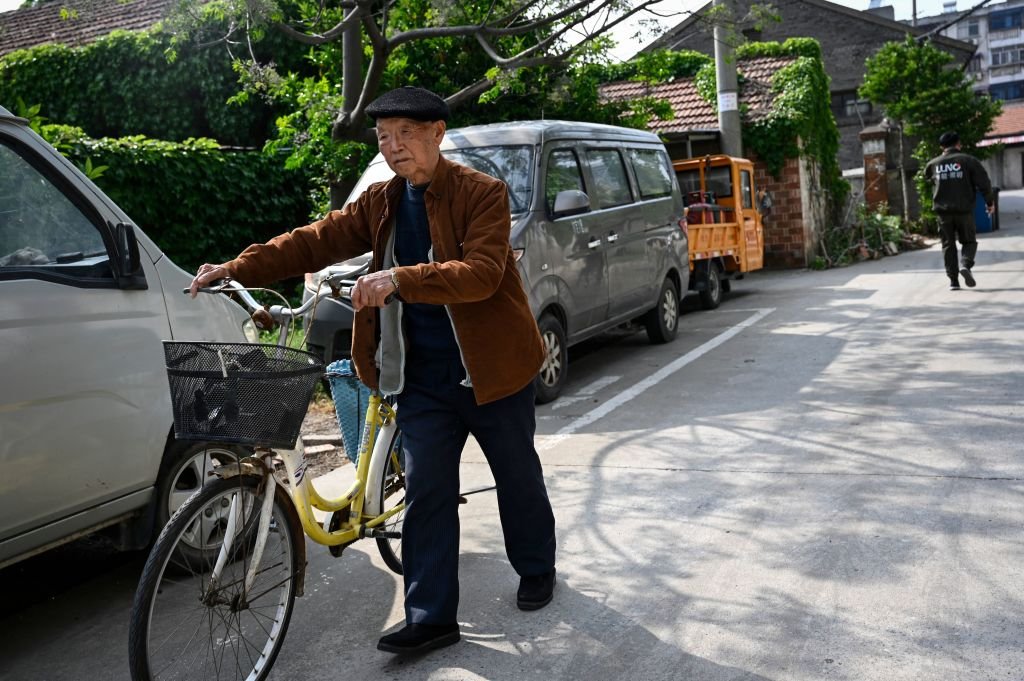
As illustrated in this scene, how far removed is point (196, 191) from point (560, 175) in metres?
6.42

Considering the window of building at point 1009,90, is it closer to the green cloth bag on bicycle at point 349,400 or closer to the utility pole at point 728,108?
the utility pole at point 728,108

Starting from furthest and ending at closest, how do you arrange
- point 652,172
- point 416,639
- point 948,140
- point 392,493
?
point 948,140 < point 652,172 < point 392,493 < point 416,639

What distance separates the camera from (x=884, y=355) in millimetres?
9164

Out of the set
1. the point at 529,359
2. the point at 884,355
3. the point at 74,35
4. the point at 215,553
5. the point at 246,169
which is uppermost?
the point at 74,35

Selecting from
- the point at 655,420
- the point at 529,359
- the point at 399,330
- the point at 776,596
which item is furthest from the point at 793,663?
the point at 655,420

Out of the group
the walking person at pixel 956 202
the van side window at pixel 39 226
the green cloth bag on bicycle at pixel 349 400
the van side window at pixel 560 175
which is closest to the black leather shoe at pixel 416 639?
the green cloth bag on bicycle at pixel 349 400

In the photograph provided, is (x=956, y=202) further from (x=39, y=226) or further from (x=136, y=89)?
(x=136, y=89)

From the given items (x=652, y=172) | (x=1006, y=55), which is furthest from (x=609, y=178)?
(x=1006, y=55)

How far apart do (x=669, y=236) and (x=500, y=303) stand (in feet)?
23.2

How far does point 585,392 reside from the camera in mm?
8602

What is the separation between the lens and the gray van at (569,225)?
25.8 ft

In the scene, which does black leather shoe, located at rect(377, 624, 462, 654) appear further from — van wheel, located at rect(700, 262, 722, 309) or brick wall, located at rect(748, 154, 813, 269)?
brick wall, located at rect(748, 154, 813, 269)

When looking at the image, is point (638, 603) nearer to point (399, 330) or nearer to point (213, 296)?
point (399, 330)

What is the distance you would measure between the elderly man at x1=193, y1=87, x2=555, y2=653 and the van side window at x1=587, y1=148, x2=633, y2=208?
5.33 metres
